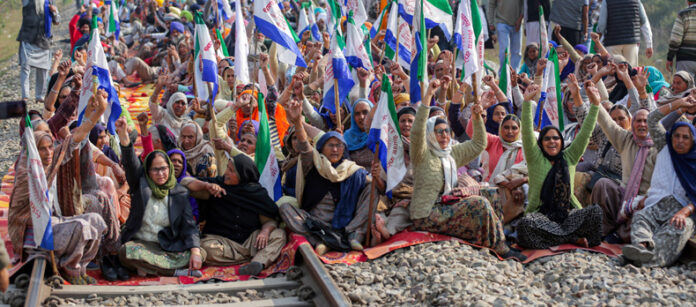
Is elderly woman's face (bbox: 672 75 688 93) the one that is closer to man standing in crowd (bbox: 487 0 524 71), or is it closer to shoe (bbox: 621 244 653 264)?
shoe (bbox: 621 244 653 264)

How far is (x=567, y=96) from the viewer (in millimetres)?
9688

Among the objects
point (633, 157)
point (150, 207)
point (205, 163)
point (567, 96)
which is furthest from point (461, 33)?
point (150, 207)

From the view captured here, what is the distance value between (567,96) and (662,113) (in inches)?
99.0

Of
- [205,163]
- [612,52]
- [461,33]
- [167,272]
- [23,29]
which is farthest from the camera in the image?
[23,29]

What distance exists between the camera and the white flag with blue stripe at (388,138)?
23.5ft

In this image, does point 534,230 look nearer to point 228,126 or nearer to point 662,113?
point 662,113

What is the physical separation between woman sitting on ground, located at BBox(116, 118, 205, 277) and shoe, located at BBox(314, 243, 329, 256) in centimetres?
96

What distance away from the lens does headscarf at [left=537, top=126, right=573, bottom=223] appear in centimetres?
719

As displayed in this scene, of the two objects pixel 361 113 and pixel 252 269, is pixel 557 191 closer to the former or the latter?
pixel 361 113

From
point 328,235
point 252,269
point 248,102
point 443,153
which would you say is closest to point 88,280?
point 252,269

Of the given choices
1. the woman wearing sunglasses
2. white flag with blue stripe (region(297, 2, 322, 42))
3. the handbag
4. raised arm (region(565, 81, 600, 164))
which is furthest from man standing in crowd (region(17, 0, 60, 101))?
raised arm (region(565, 81, 600, 164))

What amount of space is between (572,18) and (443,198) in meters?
6.96

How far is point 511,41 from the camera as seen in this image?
1390 centimetres

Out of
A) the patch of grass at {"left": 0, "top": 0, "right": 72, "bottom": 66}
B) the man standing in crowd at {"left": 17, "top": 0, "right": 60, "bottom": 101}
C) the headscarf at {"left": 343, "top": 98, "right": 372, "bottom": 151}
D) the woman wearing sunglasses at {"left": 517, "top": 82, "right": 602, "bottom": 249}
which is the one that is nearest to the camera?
the woman wearing sunglasses at {"left": 517, "top": 82, "right": 602, "bottom": 249}
